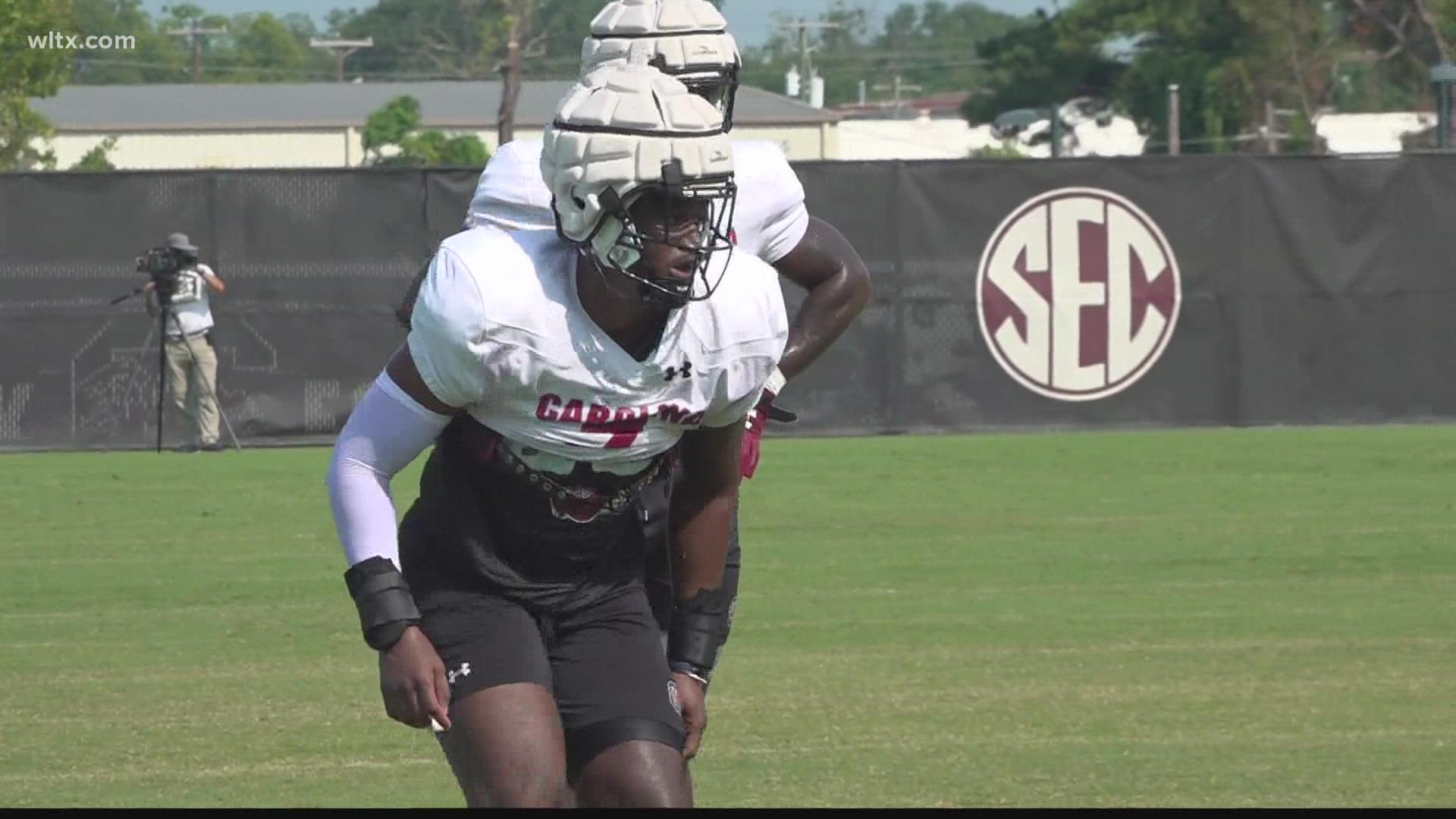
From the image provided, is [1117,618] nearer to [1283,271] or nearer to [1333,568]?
[1333,568]

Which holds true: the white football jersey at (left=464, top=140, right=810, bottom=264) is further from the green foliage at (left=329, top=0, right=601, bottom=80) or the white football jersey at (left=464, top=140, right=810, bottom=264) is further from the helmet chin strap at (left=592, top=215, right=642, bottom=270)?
the green foliage at (left=329, top=0, right=601, bottom=80)

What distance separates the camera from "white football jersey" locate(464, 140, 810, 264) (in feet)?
17.7

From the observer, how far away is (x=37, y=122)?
133 feet

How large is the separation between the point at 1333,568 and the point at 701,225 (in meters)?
7.10

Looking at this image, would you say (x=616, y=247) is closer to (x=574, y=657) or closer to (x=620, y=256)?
(x=620, y=256)

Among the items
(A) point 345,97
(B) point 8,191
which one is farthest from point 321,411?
(A) point 345,97

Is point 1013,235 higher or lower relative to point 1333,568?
higher

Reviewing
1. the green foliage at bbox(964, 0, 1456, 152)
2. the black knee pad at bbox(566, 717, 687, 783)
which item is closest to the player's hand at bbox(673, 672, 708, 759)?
the black knee pad at bbox(566, 717, 687, 783)

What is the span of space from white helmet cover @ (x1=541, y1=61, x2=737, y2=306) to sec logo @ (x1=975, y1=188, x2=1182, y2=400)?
45.1 feet

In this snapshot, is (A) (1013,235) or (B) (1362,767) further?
(A) (1013,235)

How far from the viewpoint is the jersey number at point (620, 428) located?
465 centimetres

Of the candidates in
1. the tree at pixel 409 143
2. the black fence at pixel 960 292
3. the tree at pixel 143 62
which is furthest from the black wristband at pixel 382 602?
the tree at pixel 143 62

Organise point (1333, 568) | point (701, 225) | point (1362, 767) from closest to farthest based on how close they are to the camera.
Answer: point (701, 225)
point (1362, 767)
point (1333, 568)

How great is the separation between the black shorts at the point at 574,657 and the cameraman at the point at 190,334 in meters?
12.7
